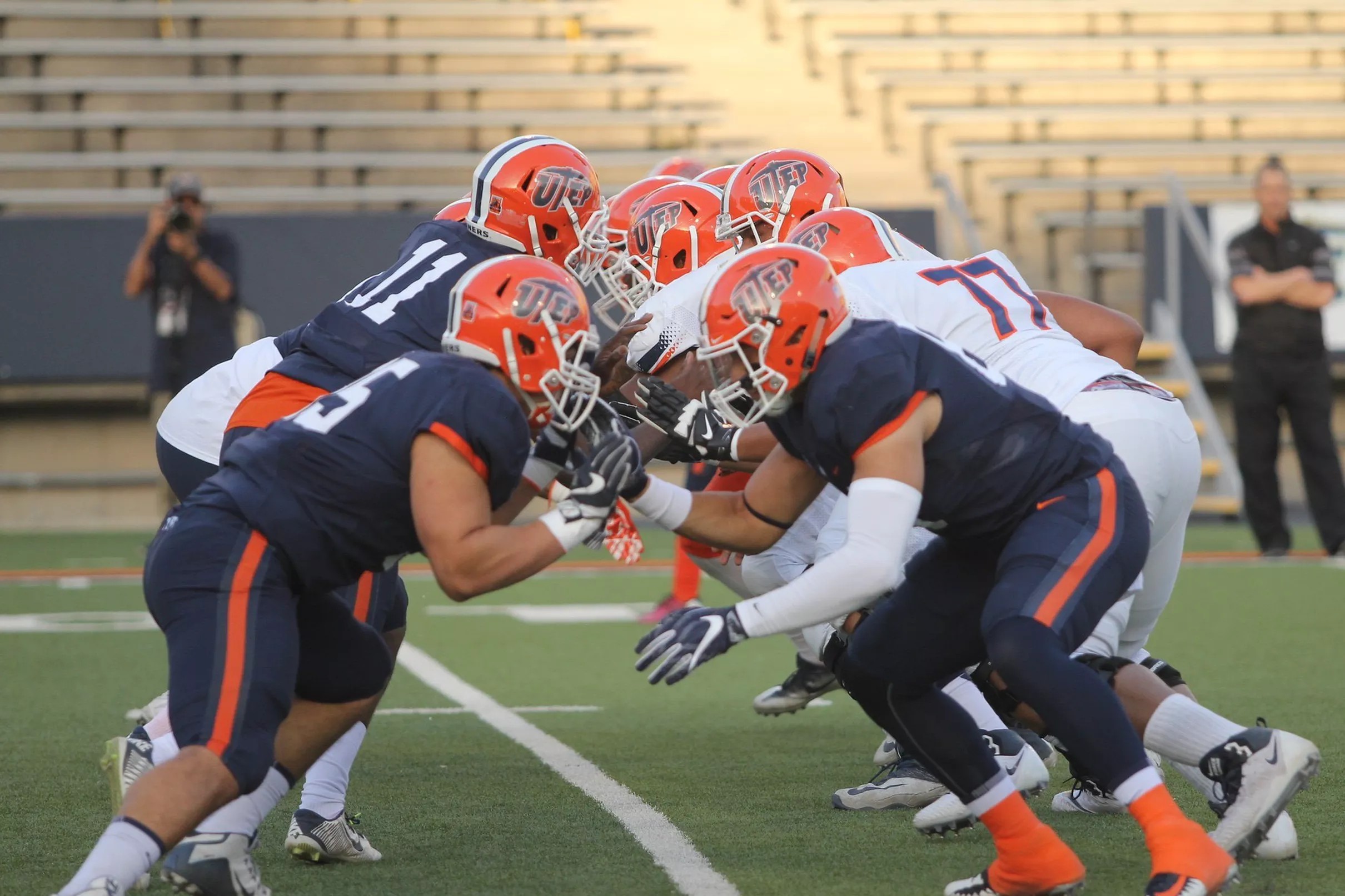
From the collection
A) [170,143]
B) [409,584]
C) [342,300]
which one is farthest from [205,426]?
[170,143]

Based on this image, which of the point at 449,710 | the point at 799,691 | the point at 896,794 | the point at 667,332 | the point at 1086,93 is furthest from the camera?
the point at 1086,93

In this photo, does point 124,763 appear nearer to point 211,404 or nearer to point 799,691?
point 211,404

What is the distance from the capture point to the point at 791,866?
3.62 meters

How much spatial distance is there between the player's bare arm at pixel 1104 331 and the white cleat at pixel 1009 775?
1015mm

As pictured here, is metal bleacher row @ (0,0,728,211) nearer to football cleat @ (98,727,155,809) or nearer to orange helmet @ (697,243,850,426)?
football cleat @ (98,727,155,809)

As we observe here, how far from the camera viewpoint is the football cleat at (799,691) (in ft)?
17.6

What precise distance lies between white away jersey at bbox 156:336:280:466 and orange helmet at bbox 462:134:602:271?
70cm

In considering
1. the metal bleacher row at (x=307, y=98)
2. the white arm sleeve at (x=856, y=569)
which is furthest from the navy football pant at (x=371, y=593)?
the metal bleacher row at (x=307, y=98)

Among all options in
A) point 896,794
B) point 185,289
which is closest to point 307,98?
point 185,289

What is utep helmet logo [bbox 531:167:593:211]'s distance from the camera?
4.43 metres

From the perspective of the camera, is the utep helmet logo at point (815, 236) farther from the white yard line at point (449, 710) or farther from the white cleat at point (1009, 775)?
the white yard line at point (449, 710)

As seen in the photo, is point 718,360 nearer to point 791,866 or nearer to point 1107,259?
point 791,866

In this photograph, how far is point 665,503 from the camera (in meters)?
3.63

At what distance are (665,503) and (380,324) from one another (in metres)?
0.92
